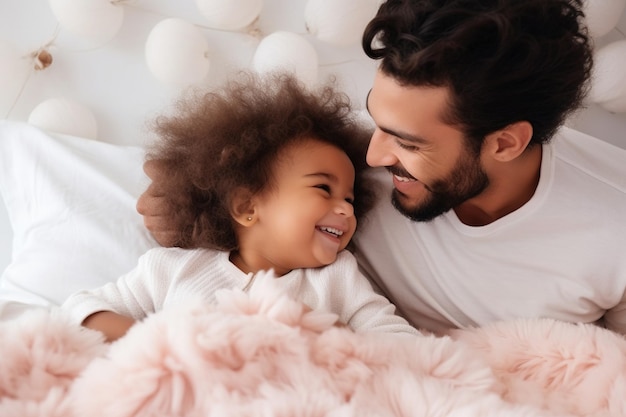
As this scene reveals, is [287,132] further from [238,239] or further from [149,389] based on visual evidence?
[149,389]

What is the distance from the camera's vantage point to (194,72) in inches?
60.3

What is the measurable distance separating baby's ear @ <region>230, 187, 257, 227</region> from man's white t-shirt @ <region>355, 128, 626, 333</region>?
0.26m

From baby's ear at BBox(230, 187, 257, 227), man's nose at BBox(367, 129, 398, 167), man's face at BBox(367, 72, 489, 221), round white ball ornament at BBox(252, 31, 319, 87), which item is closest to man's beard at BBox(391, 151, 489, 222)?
man's face at BBox(367, 72, 489, 221)

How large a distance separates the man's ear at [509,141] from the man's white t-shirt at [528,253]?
113 mm

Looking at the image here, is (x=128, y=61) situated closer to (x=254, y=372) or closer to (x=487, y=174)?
(x=487, y=174)

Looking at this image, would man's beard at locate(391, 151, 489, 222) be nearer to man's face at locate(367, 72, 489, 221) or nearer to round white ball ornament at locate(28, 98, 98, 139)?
man's face at locate(367, 72, 489, 221)

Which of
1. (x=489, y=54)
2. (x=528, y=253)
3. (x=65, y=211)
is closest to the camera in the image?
(x=489, y=54)

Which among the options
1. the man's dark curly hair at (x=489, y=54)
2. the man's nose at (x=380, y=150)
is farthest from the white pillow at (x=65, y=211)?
the man's dark curly hair at (x=489, y=54)

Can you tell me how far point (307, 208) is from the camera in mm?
1161

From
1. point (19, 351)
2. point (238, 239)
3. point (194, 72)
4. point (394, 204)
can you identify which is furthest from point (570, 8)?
point (19, 351)

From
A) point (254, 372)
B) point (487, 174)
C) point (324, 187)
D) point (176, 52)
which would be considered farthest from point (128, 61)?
point (254, 372)

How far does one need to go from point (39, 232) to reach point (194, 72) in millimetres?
527

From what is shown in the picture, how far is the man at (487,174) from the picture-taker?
39.6 inches

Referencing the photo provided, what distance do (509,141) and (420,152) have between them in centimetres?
17
